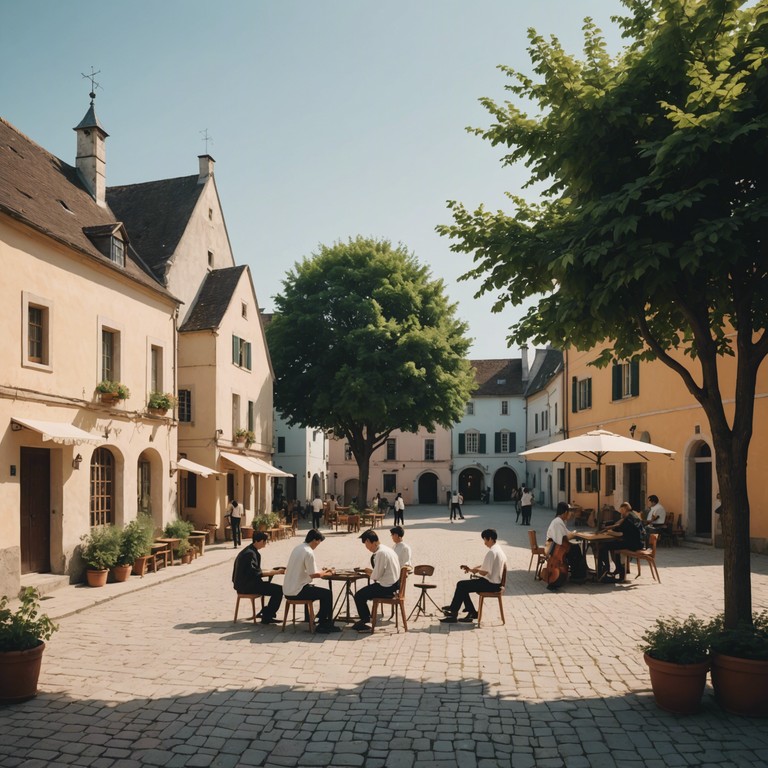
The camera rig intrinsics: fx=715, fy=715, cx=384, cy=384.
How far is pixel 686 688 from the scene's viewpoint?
23.0ft

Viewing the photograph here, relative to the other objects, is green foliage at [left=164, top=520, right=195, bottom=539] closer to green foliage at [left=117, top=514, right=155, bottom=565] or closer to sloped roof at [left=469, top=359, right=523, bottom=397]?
green foliage at [left=117, top=514, right=155, bottom=565]

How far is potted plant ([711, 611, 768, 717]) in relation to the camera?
6.87 metres

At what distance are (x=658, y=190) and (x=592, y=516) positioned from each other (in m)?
→ 25.3

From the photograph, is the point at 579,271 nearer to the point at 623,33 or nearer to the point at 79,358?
the point at 623,33

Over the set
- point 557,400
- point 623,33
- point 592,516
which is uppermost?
point 623,33

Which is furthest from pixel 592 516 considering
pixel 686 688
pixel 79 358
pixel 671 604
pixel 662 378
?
pixel 686 688

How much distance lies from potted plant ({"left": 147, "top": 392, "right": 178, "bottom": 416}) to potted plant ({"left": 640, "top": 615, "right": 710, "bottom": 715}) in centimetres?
1580

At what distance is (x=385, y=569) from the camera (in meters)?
11.3

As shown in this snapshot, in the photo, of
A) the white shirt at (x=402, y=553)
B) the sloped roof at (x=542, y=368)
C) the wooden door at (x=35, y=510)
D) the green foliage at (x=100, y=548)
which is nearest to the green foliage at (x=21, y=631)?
the white shirt at (x=402, y=553)

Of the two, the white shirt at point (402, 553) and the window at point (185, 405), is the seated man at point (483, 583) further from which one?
the window at point (185, 405)

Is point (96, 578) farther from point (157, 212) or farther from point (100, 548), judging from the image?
point (157, 212)

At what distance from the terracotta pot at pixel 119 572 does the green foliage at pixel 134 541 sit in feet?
0.56

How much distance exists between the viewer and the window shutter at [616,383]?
29734 millimetres

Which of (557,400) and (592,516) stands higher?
(557,400)
